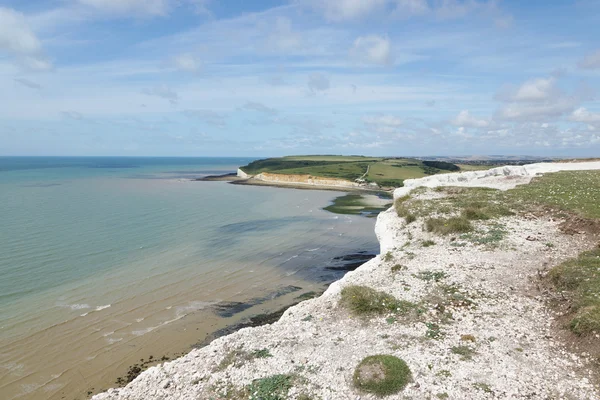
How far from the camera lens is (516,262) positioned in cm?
2162

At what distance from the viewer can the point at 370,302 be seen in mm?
17172

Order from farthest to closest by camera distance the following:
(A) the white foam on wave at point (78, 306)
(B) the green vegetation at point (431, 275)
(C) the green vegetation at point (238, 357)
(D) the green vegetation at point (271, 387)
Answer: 1. (A) the white foam on wave at point (78, 306)
2. (B) the green vegetation at point (431, 275)
3. (C) the green vegetation at point (238, 357)
4. (D) the green vegetation at point (271, 387)

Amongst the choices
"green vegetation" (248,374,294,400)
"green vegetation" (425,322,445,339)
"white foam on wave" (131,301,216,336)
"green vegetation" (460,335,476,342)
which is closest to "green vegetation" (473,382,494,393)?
"green vegetation" (460,335,476,342)

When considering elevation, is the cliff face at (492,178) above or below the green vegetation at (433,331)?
above

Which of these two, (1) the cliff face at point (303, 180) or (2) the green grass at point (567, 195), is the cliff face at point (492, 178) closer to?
(2) the green grass at point (567, 195)

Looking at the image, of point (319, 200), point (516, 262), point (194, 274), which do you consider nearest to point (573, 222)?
point (516, 262)

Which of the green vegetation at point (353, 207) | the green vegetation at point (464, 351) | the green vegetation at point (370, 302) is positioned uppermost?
the green vegetation at point (370, 302)

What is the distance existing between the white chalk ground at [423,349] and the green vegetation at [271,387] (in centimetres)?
25

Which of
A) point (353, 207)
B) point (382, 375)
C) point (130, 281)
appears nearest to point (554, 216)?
Answer: point (382, 375)

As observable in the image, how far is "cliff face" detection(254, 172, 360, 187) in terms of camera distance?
460 feet

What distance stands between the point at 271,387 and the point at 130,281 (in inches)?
973

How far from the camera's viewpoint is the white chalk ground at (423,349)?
11836 millimetres

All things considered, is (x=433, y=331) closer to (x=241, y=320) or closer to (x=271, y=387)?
(x=271, y=387)

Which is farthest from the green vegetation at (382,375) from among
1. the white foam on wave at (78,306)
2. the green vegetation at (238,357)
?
the white foam on wave at (78,306)
